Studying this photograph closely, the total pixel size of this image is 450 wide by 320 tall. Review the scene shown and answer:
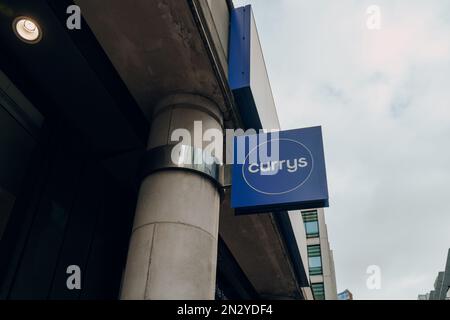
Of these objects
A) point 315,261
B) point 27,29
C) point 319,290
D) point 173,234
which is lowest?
point 173,234

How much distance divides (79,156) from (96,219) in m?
1.16

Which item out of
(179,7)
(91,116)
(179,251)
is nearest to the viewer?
(179,251)

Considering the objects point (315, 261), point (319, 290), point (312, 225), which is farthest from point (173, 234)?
point (312, 225)

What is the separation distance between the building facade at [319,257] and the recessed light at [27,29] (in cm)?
4092

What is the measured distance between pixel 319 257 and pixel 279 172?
4091 centimetres

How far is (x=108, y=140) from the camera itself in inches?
282

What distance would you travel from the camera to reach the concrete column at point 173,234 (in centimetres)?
481

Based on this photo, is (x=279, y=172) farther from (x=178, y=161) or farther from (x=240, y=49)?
(x=240, y=49)

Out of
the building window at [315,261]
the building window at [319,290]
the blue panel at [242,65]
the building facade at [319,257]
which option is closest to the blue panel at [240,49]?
the blue panel at [242,65]

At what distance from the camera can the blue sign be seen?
5523mm

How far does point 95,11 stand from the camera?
541 centimetres
